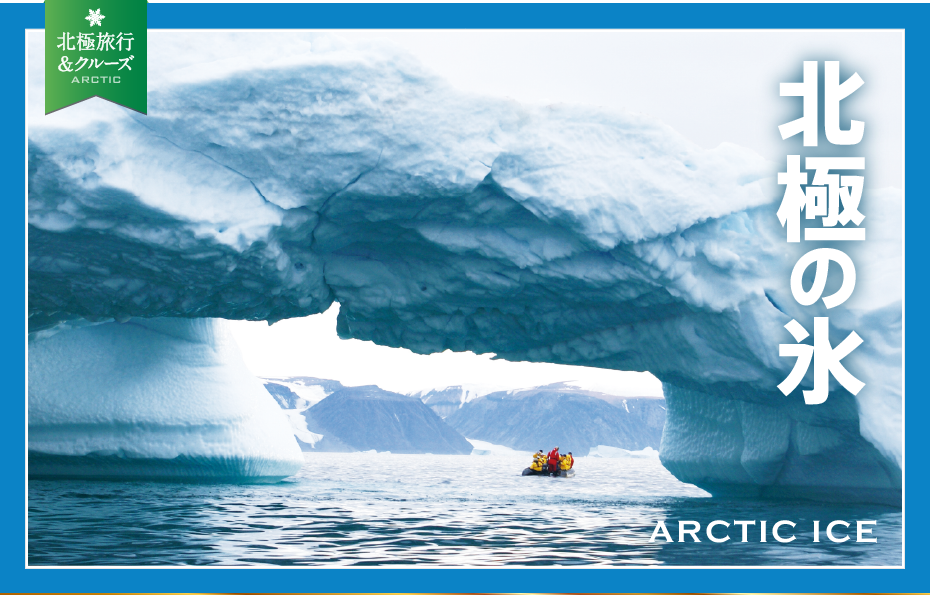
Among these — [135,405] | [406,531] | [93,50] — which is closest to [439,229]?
[406,531]

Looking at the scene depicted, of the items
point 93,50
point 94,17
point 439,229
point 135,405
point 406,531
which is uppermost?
point 94,17

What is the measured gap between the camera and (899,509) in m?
9.40

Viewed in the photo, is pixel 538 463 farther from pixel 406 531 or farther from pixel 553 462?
pixel 406 531

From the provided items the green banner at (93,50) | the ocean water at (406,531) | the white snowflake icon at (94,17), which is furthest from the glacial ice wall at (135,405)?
the white snowflake icon at (94,17)

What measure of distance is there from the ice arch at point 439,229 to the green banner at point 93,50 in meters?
0.37

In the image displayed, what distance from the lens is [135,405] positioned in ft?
43.7

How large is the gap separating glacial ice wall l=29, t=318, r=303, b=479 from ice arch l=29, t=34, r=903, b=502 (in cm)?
370

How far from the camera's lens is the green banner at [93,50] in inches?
223

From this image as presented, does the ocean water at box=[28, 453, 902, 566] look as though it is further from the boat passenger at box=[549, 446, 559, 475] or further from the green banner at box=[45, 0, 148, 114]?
the boat passenger at box=[549, 446, 559, 475]

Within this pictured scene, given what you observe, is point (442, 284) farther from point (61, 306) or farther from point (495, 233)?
point (61, 306)

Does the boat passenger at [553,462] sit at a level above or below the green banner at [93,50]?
below

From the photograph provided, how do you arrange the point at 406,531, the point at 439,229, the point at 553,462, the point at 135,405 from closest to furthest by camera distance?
1. the point at 406,531
2. the point at 439,229
3. the point at 135,405
4. the point at 553,462

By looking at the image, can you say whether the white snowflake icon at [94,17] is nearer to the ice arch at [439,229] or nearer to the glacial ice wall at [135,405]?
the ice arch at [439,229]

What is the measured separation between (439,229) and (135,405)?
7815mm
